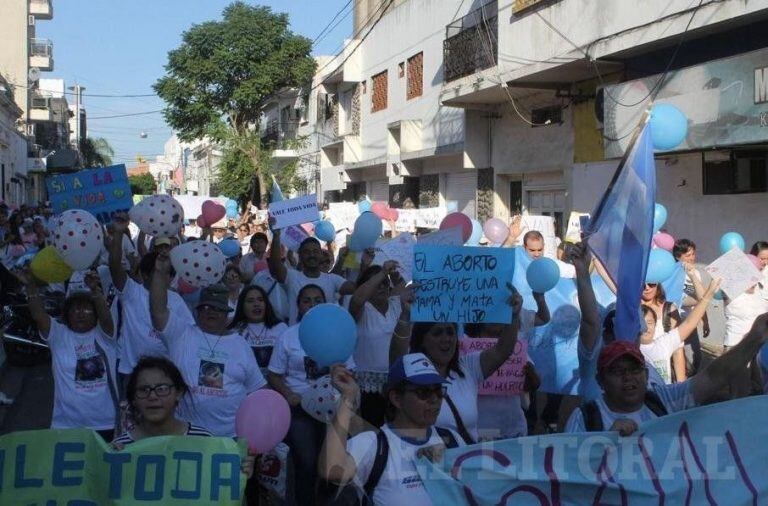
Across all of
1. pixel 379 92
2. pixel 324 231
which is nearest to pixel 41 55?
pixel 379 92

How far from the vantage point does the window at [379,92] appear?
94.9 feet

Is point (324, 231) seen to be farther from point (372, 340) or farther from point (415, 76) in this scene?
point (415, 76)

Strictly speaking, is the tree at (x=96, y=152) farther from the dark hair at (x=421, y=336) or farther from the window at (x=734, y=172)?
the dark hair at (x=421, y=336)

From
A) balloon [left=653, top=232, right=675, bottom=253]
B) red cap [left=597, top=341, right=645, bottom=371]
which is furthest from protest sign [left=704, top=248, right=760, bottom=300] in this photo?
red cap [left=597, top=341, right=645, bottom=371]

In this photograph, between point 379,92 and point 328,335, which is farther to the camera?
point 379,92

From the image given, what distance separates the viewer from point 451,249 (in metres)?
5.04

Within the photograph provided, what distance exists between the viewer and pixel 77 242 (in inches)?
247

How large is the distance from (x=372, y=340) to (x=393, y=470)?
2.57m

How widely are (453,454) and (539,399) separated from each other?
18.0 feet

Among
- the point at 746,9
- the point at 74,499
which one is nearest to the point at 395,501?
the point at 74,499

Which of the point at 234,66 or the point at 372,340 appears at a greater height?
the point at 234,66

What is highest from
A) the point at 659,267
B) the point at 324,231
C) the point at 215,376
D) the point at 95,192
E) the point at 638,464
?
the point at 95,192

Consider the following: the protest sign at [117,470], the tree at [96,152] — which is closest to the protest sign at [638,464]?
the protest sign at [117,470]

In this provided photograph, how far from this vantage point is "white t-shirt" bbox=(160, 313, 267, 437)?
4.94 m
